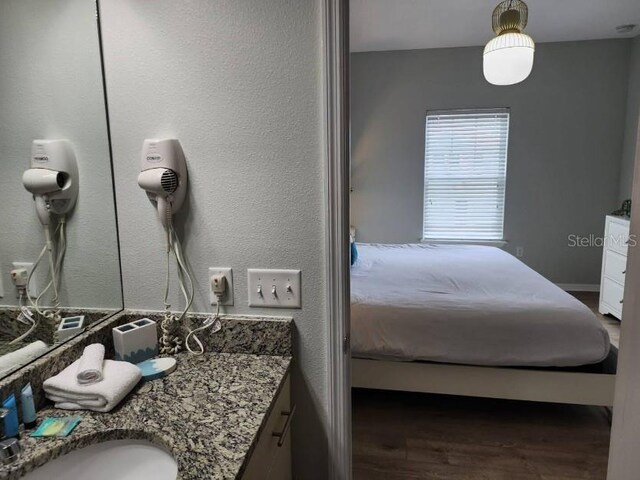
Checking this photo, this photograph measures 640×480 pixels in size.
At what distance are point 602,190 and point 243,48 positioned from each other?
470 cm

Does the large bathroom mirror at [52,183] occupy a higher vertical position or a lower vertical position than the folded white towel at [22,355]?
higher

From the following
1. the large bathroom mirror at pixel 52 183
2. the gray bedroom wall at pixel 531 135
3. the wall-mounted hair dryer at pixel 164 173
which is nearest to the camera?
the large bathroom mirror at pixel 52 183

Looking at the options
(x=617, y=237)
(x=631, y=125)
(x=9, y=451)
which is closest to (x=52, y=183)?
(x=9, y=451)

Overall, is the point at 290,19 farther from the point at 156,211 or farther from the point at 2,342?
the point at 2,342

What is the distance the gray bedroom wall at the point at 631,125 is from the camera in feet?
13.7

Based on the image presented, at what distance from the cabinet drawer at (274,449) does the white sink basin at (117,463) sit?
16 centimetres

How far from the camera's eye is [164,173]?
3.66 feet

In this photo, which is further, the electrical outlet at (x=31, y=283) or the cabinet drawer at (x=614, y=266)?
the cabinet drawer at (x=614, y=266)

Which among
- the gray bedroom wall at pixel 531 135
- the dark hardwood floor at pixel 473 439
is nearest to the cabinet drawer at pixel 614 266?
the gray bedroom wall at pixel 531 135

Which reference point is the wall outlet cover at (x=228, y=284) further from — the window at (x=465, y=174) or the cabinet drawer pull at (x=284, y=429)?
the window at (x=465, y=174)

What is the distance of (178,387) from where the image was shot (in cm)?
102

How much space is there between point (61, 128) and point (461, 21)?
12.4 feet

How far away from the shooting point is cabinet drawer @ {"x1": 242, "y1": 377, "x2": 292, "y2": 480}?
877 millimetres

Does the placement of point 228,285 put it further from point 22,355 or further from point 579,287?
point 579,287
